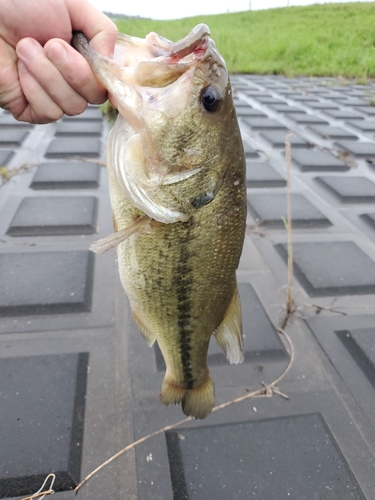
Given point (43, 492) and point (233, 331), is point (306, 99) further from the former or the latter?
point (43, 492)

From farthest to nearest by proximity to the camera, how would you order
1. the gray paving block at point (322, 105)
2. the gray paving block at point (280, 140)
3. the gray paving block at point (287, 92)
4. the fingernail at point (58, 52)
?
1. the gray paving block at point (287, 92)
2. the gray paving block at point (322, 105)
3. the gray paving block at point (280, 140)
4. the fingernail at point (58, 52)

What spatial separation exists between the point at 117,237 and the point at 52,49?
674 millimetres

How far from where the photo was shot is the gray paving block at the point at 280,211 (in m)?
3.15

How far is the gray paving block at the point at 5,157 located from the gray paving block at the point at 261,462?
317cm

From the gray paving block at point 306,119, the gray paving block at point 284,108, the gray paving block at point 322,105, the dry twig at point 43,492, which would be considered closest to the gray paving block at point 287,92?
the gray paving block at point 322,105

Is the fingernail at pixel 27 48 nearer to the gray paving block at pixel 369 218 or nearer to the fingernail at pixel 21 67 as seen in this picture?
the fingernail at pixel 21 67

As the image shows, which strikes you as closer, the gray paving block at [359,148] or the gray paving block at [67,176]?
the gray paving block at [67,176]

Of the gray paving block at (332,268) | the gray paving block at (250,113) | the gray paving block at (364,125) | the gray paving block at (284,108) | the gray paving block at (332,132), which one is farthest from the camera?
the gray paving block at (284,108)

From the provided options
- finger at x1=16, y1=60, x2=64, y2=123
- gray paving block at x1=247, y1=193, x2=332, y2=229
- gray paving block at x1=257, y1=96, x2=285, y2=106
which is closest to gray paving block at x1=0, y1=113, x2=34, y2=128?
gray paving block at x1=247, y1=193, x2=332, y2=229

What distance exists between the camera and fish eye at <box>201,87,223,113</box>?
4.01 ft

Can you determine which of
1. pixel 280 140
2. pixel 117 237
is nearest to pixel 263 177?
pixel 280 140

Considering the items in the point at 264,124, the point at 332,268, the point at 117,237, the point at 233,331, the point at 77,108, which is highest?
the point at 77,108

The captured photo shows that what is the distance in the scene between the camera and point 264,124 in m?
5.40

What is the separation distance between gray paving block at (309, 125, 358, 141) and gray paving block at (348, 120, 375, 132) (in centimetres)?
33
